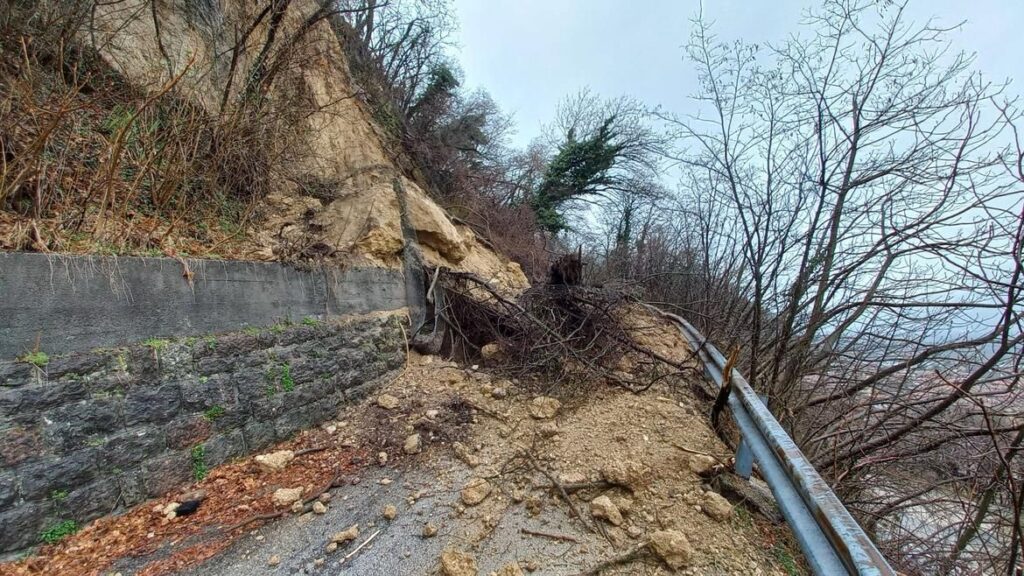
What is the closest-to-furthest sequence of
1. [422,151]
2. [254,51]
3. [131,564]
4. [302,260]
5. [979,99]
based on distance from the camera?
[131,564], [979,99], [302,260], [254,51], [422,151]

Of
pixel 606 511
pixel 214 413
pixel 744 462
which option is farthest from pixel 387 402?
pixel 744 462

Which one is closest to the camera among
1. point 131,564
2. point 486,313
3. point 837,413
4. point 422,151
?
point 131,564

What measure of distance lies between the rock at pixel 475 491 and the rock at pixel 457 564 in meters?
0.41

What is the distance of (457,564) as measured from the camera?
170cm

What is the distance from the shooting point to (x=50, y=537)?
1843 millimetres

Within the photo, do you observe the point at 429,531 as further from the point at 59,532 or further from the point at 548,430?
the point at 59,532

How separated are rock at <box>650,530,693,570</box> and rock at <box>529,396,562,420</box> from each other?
55.7 inches

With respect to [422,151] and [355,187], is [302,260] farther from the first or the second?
[422,151]

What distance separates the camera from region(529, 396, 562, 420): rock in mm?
3119

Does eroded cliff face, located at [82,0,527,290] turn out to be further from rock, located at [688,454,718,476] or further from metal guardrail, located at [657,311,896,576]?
metal guardrail, located at [657,311,896,576]

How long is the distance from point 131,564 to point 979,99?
528cm

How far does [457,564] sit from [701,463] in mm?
1593

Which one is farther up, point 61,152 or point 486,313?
point 61,152

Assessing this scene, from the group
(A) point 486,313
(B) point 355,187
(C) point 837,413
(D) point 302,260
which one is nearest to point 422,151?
(B) point 355,187
